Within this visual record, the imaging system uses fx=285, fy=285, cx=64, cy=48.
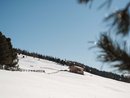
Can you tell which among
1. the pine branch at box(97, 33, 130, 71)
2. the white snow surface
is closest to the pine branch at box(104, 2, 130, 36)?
Result: the pine branch at box(97, 33, 130, 71)

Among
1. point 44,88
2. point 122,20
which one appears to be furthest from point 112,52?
point 44,88

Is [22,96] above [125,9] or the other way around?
the other way around

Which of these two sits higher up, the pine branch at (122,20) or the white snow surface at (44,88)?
the pine branch at (122,20)

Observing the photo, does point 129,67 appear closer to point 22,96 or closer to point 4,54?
point 22,96

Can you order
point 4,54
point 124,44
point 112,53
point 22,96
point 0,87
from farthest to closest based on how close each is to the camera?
point 4,54
point 0,87
point 22,96
point 112,53
point 124,44

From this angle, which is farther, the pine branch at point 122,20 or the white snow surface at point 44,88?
the white snow surface at point 44,88

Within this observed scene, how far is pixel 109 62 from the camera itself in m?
3.25

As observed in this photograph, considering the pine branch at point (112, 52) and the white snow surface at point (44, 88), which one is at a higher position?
the pine branch at point (112, 52)

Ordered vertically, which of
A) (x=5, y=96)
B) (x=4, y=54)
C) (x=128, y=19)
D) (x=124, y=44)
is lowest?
(x=5, y=96)

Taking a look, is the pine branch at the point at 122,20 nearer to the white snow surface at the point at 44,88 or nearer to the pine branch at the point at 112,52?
the pine branch at the point at 112,52

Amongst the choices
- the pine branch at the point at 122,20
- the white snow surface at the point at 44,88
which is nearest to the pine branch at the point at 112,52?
the pine branch at the point at 122,20

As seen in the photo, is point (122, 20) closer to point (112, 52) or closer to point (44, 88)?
point (112, 52)

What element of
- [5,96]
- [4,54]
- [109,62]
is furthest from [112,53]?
[4,54]

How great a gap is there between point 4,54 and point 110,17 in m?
43.5
